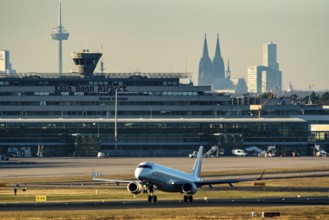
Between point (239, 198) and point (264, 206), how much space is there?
12.8 m

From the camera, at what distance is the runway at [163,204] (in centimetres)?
11506

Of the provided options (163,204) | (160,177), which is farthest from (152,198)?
(160,177)

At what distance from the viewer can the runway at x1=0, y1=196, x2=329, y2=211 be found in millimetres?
115062

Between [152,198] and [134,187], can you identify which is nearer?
[134,187]

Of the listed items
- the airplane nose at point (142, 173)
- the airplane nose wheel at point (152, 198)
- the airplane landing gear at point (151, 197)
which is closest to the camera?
the airplane nose at point (142, 173)

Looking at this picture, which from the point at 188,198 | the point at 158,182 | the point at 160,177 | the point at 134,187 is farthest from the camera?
the point at 188,198

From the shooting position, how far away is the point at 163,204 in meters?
119

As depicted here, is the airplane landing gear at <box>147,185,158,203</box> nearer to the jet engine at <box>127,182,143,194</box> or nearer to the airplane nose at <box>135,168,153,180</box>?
the jet engine at <box>127,182,143,194</box>

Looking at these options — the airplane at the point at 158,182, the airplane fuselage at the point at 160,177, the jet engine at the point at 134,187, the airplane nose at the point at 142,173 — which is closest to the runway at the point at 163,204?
the airplane at the point at 158,182

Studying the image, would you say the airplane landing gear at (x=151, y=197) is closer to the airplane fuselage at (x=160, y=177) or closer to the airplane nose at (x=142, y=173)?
the airplane fuselage at (x=160, y=177)

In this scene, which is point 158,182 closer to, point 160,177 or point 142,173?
point 160,177

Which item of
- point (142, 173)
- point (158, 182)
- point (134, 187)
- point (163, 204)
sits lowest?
point (163, 204)

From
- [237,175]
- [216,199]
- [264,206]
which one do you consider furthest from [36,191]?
[237,175]

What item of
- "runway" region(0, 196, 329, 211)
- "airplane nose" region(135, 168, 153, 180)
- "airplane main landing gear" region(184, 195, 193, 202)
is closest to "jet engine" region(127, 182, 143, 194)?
"airplane nose" region(135, 168, 153, 180)
